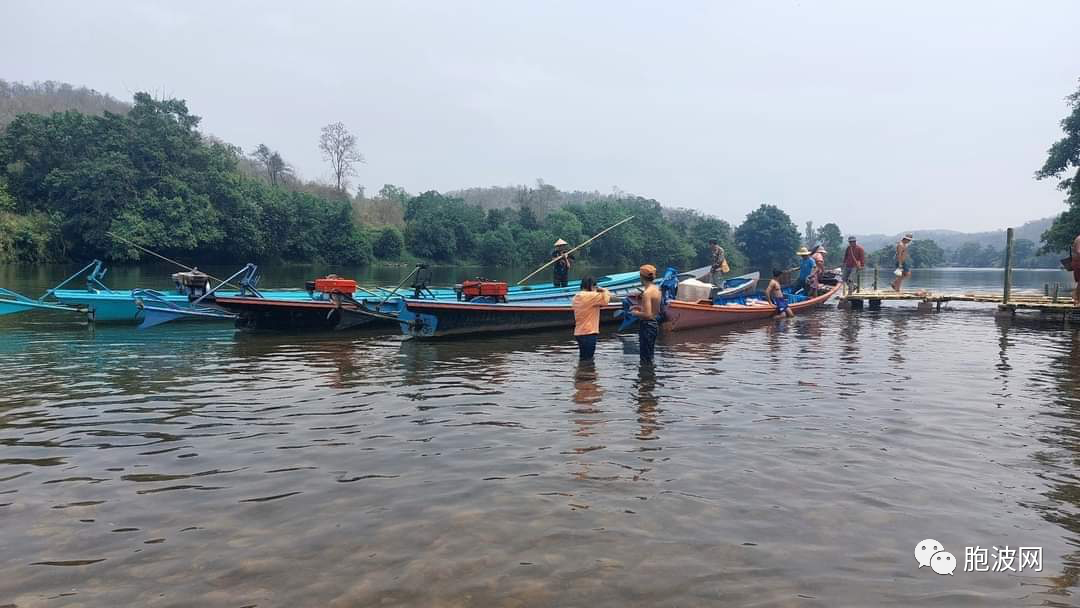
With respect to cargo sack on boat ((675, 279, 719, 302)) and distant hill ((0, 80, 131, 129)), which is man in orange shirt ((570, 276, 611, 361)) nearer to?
cargo sack on boat ((675, 279, 719, 302))

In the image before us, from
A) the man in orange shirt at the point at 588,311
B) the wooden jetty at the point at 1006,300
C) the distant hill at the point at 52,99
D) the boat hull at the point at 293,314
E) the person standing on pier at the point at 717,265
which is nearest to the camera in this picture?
the man in orange shirt at the point at 588,311

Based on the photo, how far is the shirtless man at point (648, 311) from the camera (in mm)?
10445

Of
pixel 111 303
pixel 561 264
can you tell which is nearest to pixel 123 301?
pixel 111 303

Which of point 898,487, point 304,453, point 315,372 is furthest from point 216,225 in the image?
point 898,487

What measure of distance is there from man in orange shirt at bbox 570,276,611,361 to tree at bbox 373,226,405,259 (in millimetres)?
54148

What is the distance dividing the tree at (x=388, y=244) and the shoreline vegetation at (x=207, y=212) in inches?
4.1

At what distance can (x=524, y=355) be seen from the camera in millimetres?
12469

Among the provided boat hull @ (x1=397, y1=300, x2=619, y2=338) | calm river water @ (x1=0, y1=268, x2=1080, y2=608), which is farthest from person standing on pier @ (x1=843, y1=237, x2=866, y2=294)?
boat hull @ (x1=397, y1=300, x2=619, y2=338)

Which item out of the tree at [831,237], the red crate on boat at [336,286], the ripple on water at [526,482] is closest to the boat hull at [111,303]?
the red crate on boat at [336,286]

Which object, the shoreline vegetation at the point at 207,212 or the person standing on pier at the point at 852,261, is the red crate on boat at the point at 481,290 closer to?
the person standing on pier at the point at 852,261

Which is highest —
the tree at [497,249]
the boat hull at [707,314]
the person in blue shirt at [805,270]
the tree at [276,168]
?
the tree at [276,168]

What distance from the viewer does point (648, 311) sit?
10.5 meters

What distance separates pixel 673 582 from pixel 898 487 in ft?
9.31

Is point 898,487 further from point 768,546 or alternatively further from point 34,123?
point 34,123
